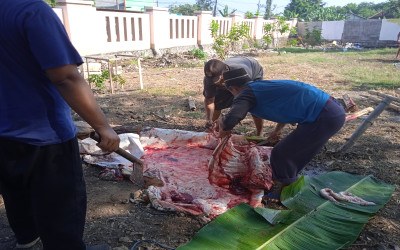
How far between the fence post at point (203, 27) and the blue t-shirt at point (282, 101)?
14729mm

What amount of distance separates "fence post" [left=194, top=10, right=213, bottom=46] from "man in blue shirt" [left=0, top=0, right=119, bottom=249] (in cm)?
1603

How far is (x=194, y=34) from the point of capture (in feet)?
55.0

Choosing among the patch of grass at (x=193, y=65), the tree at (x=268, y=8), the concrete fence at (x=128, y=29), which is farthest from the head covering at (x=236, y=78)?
the tree at (x=268, y=8)

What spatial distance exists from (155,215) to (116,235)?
413 millimetres

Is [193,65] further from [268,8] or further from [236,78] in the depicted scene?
[268,8]

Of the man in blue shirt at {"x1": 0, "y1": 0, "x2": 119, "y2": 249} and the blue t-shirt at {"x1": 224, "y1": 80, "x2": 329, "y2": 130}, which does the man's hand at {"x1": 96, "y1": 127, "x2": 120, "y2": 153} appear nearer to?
the man in blue shirt at {"x1": 0, "y1": 0, "x2": 119, "y2": 249}

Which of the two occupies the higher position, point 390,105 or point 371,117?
point 371,117

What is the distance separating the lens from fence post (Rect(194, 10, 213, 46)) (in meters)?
16.7

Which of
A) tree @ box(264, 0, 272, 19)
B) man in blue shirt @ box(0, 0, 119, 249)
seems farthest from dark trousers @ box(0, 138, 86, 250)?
tree @ box(264, 0, 272, 19)

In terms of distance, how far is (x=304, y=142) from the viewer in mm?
2850

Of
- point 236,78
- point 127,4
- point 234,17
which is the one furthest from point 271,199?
point 127,4

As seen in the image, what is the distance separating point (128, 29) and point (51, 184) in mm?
12327

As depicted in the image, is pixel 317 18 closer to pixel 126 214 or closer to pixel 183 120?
pixel 183 120

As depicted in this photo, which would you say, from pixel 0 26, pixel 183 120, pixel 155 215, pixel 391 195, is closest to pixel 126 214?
pixel 155 215
